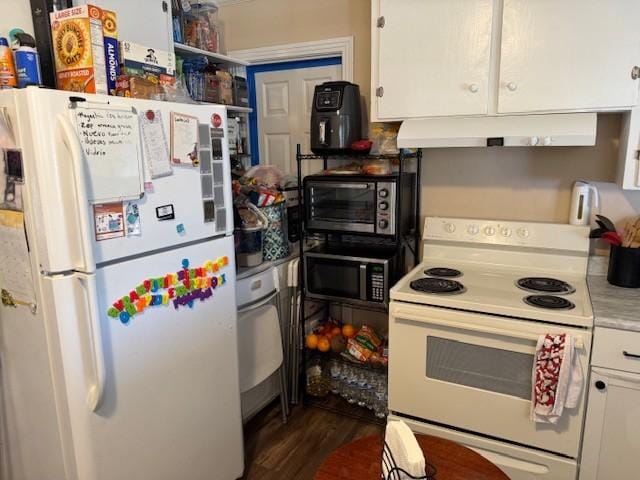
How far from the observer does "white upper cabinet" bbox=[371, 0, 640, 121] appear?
1.75 m

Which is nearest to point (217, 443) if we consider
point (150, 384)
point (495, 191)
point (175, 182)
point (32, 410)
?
point (150, 384)

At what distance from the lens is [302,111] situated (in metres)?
2.92

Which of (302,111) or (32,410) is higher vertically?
(302,111)

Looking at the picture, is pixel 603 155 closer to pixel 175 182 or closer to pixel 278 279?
pixel 278 279

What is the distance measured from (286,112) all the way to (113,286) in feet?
6.39

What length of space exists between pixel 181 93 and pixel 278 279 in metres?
1.08

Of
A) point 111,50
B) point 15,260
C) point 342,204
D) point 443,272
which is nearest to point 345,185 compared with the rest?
point 342,204

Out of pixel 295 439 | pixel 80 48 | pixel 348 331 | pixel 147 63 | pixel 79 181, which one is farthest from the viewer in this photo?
pixel 348 331

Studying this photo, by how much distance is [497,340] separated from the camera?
180cm

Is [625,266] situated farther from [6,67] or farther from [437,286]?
[6,67]

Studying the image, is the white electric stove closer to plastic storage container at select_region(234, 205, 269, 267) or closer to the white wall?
plastic storage container at select_region(234, 205, 269, 267)

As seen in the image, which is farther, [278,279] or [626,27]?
[278,279]

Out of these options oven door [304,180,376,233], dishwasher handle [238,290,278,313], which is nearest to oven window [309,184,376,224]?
oven door [304,180,376,233]

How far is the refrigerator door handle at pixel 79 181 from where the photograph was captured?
1.18 meters
